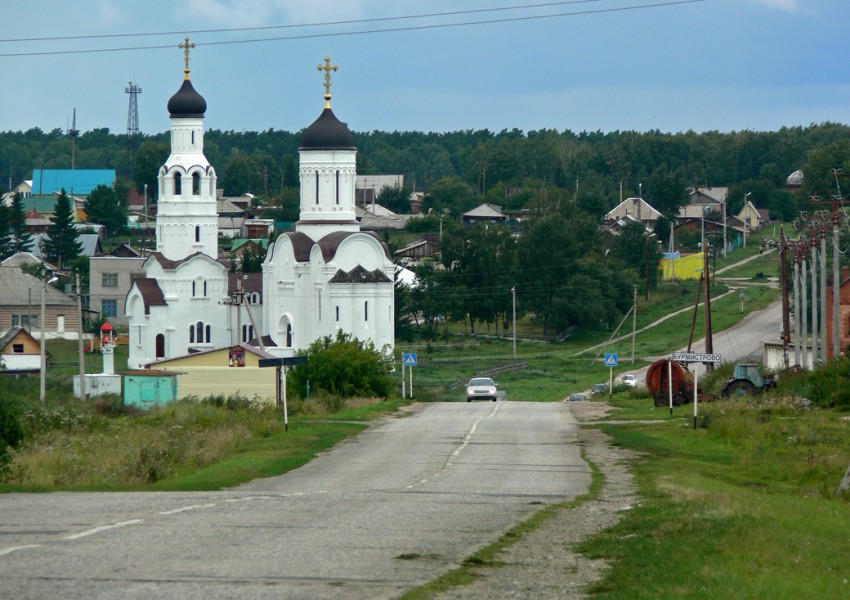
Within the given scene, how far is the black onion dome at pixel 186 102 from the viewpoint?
7312 cm

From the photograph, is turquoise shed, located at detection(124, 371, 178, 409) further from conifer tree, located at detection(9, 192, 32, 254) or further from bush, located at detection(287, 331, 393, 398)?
conifer tree, located at detection(9, 192, 32, 254)

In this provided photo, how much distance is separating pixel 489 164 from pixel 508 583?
546 ft

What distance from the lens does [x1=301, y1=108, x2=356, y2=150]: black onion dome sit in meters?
72.2

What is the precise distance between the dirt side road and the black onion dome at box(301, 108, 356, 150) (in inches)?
2123

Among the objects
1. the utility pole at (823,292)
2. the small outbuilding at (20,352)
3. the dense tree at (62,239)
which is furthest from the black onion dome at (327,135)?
the dense tree at (62,239)

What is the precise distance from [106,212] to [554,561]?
119123 mm

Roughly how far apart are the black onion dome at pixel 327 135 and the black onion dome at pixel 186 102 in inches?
206

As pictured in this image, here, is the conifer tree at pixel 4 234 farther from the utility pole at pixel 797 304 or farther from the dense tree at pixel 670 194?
the utility pole at pixel 797 304

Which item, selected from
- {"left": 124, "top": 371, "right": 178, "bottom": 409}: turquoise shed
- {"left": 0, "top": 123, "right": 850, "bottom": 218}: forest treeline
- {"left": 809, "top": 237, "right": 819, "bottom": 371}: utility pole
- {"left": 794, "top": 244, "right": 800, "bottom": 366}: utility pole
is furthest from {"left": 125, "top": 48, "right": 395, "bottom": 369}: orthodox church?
{"left": 0, "top": 123, "right": 850, "bottom": 218}: forest treeline

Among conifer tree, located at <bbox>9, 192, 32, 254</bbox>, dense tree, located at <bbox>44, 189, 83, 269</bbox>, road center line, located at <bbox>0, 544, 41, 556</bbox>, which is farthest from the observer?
conifer tree, located at <bbox>9, 192, 32, 254</bbox>

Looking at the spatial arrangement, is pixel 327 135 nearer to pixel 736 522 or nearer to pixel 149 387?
pixel 149 387

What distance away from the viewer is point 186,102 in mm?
73250

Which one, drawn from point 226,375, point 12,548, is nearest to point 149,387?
point 226,375

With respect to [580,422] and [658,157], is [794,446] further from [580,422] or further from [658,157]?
[658,157]
